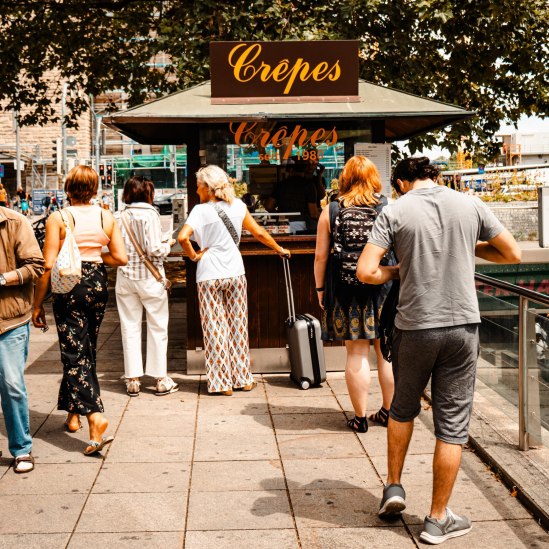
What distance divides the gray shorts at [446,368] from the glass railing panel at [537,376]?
1084mm

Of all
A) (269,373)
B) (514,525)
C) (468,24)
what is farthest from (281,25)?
(514,525)

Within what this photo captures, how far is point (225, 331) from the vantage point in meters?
6.98

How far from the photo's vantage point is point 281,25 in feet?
39.0

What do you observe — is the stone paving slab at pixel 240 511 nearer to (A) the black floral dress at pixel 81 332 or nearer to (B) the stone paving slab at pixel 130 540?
(B) the stone paving slab at pixel 130 540

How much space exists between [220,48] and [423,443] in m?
3.95

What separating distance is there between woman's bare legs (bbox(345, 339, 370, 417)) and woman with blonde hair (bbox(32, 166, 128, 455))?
5.33ft

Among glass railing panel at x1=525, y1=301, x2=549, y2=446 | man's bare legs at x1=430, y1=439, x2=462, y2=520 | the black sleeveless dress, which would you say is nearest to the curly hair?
the black sleeveless dress

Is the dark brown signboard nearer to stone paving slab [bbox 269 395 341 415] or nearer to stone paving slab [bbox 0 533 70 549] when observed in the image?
stone paving slab [bbox 269 395 341 415]

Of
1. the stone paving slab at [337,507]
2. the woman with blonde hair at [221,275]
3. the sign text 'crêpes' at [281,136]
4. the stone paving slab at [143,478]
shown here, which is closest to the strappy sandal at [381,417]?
the stone paving slab at [337,507]

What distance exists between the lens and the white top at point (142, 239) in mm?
6953

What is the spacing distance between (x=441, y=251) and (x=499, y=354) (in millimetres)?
2359

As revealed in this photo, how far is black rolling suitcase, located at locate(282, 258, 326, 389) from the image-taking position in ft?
22.9

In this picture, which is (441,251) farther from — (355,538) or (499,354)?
(499,354)

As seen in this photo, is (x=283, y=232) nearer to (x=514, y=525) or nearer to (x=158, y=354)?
(x=158, y=354)
